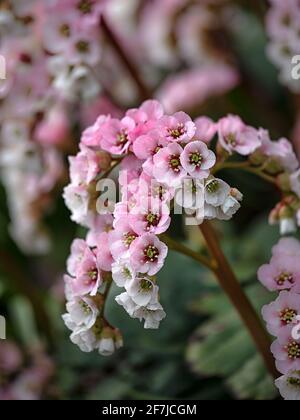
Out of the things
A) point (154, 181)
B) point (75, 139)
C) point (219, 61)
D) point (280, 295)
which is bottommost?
point (280, 295)

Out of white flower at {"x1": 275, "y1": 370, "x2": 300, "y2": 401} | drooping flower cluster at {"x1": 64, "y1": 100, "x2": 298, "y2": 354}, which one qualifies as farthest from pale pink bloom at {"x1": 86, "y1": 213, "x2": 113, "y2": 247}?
white flower at {"x1": 275, "y1": 370, "x2": 300, "y2": 401}

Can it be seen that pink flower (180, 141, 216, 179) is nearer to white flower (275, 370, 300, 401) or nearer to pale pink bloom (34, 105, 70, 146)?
white flower (275, 370, 300, 401)

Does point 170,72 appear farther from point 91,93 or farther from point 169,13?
point 91,93

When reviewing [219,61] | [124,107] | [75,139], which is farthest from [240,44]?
[75,139]

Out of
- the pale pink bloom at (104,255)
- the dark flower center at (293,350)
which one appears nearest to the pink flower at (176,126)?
the pale pink bloom at (104,255)

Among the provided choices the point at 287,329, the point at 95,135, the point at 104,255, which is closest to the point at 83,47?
the point at 95,135

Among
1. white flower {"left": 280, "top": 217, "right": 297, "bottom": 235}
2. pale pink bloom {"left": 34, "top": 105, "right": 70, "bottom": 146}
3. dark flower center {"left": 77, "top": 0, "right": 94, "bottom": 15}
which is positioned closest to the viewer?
white flower {"left": 280, "top": 217, "right": 297, "bottom": 235}
